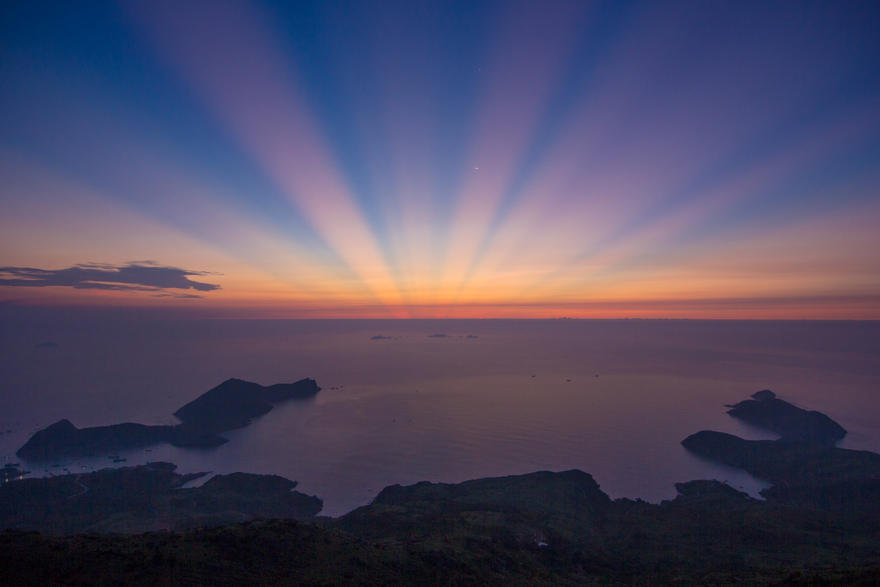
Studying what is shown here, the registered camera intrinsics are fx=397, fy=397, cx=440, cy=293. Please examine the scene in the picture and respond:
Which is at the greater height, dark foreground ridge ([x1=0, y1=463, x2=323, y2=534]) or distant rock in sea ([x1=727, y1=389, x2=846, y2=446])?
distant rock in sea ([x1=727, y1=389, x2=846, y2=446])

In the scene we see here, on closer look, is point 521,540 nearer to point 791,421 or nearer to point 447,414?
point 447,414

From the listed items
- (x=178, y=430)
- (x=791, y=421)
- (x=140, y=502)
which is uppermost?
(x=791, y=421)

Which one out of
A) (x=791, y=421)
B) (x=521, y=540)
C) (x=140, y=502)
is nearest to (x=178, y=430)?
(x=140, y=502)

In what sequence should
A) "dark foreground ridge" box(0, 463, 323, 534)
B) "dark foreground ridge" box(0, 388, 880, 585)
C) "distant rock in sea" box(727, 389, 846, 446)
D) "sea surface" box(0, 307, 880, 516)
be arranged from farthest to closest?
"distant rock in sea" box(727, 389, 846, 446) → "sea surface" box(0, 307, 880, 516) → "dark foreground ridge" box(0, 463, 323, 534) → "dark foreground ridge" box(0, 388, 880, 585)

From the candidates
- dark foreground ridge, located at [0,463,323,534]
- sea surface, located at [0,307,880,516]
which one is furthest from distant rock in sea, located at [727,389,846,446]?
dark foreground ridge, located at [0,463,323,534]

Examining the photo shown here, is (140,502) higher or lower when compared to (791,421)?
lower

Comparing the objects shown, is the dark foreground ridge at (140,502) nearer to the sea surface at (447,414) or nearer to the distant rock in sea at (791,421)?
the sea surface at (447,414)

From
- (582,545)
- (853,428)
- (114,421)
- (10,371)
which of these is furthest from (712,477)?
(10,371)

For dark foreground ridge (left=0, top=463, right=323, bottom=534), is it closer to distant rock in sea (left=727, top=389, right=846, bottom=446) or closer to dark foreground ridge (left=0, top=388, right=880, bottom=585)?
dark foreground ridge (left=0, top=388, right=880, bottom=585)
